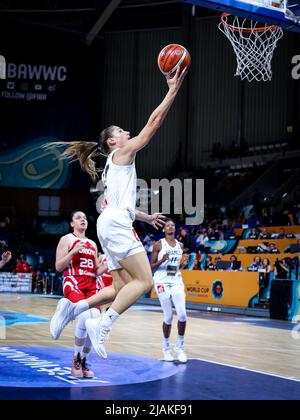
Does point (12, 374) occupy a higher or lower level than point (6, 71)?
lower

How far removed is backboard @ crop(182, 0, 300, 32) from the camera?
7.58 m

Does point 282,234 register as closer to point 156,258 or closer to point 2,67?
point 156,258

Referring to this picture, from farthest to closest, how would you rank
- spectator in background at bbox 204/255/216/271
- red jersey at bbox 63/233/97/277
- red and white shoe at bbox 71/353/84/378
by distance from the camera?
spectator in background at bbox 204/255/216/271 → red jersey at bbox 63/233/97/277 → red and white shoe at bbox 71/353/84/378

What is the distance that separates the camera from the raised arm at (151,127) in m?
4.68

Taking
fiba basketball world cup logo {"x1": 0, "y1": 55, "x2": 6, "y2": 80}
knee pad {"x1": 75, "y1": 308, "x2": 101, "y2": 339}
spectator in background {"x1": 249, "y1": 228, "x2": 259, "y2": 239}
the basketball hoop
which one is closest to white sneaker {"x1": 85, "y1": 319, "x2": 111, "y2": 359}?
knee pad {"x1": 75, "y1": 308, "x2": 101, "y2": 339}

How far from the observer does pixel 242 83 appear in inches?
998

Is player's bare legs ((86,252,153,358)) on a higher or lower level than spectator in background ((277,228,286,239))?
lower

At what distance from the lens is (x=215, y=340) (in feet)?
30.6

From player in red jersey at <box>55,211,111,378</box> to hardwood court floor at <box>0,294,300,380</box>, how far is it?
174 centimetres

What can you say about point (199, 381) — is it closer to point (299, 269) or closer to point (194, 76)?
point (299, 269)

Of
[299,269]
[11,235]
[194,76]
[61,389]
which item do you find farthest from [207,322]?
[194,76]

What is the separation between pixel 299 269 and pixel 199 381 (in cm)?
950

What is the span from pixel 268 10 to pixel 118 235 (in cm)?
462

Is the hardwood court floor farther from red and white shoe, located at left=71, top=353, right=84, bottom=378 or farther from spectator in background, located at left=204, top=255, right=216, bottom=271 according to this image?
spectator in background, located at left=204, top=255, right=216, bottom=271
